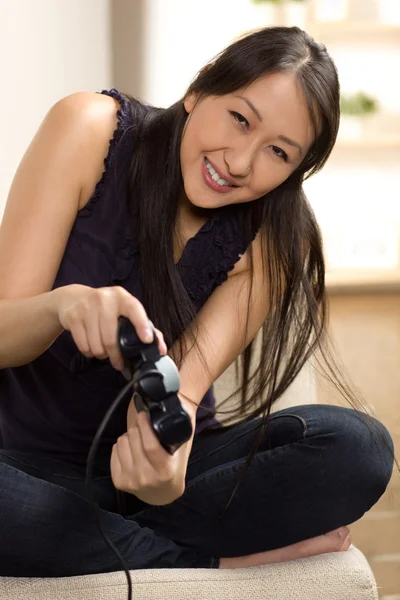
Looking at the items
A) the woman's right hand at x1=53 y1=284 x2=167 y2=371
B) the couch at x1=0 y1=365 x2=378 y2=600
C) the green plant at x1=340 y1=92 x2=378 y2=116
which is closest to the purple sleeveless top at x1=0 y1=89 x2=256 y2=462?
the couch at x1=0 y1=365 x2=378 y2=600

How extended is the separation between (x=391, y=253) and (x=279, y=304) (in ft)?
8.32

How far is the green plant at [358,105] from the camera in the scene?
12.8 feet

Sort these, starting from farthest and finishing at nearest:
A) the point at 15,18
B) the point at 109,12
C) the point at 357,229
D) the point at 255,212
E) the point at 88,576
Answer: the point at 357,229 < the point at 109,12 < the point at 15,18 < the point at 255,212 < the point at 88,576

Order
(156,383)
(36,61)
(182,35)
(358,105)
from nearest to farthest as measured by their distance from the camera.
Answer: (156,383) < (36,61) < (182,35) < (358,105)

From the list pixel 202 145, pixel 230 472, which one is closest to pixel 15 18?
pixel 202 145

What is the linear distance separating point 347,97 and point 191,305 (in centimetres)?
274

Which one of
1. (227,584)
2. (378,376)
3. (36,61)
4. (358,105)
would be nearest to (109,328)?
(227,584)

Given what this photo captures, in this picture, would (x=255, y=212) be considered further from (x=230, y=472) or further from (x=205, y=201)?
(x=230, y=472)

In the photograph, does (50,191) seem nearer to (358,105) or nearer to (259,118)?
(259,118)

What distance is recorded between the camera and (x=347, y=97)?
392 centimetres

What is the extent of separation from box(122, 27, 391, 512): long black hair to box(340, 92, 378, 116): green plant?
2540mm

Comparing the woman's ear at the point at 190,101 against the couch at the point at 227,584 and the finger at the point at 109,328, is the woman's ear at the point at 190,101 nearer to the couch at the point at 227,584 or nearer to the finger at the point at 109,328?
the finger at the point at 109,328

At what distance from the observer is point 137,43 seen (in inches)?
139

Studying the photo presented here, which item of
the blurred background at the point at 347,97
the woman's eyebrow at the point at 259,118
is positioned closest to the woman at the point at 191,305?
the woman's eyebrow at the point at 259,118
